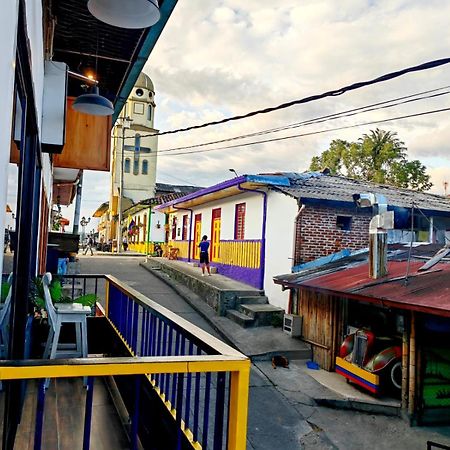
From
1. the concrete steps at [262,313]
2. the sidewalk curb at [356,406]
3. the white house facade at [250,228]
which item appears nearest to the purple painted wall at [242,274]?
the white house facade at [250,228]

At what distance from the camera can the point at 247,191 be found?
12.2 meters

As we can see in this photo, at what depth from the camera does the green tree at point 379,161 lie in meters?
28.3

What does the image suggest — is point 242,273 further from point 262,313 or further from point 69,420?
point 69,420

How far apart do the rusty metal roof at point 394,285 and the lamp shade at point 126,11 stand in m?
4.70

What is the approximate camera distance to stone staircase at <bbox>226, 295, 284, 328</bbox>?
9.88 m

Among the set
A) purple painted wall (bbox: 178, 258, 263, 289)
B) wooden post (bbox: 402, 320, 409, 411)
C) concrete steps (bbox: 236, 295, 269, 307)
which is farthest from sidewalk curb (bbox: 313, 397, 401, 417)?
purple painted wall (bbox: 178, 258, 263, 289)

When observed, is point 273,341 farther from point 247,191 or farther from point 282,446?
point 247,191

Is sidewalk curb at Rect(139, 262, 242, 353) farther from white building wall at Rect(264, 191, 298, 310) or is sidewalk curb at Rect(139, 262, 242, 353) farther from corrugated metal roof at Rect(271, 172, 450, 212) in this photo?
corrugated metal roof at Rect(271, 172, 450, 212)

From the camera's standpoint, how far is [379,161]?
2892 cm

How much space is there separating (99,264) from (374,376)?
13754 mm

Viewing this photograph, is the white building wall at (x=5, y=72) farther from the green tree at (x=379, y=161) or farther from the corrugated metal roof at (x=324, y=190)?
the green tree at (x=379, y=161)

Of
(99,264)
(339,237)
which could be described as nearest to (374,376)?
(339,237)

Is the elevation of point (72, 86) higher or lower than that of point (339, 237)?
higher

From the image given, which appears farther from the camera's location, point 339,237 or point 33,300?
point 339,237
